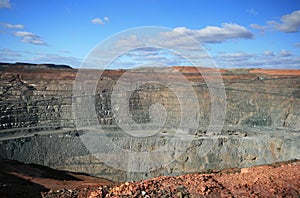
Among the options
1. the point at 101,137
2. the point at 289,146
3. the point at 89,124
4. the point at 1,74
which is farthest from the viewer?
the point at 1,74

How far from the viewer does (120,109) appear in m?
30.2

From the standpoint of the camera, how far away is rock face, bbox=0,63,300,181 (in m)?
20.2

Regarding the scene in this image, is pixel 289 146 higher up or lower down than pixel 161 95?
lower down

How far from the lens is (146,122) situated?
2906 centimetres

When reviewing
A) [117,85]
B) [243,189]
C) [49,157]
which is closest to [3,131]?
[49,157]

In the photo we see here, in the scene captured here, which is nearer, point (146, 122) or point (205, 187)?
point (205, 187)

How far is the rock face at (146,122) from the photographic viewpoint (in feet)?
66.3

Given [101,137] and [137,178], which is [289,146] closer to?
[137,178]

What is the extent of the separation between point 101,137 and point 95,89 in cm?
1142

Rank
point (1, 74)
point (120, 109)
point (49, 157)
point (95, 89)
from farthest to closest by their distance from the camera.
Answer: point (1, 74)
point (95, 89)
point (120, 109)
point (49, 157)

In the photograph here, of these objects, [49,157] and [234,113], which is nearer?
[49,157]

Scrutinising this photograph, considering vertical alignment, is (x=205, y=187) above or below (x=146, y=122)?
above

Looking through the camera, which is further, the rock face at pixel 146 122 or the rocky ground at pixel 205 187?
the rock face at pixel 146 122

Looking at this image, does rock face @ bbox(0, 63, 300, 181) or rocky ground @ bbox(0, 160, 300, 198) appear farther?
rock face @ bbox(0, 63, 300, 181)
